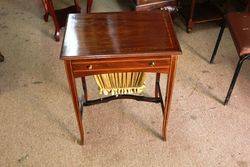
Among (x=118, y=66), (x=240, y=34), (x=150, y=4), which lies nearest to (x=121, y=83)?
(x=118, y=66)

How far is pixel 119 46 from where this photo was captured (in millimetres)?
1152

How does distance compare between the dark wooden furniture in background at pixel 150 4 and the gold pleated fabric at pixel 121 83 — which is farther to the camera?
the dark wooden furniture in background at pixel 150 4

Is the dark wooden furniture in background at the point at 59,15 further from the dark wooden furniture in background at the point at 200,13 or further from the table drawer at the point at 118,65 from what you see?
the table drawer at the point at 118,65

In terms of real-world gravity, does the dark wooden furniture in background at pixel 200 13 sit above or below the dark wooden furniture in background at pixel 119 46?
below

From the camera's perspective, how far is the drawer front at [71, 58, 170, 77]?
3.73ft

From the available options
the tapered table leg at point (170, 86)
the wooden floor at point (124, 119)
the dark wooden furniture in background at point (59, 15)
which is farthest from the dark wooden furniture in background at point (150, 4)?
the tapered table leg at point (170, 86)

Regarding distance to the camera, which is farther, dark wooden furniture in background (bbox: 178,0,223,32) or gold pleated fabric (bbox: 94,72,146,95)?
dark wooden furniture in background (bbox: 178,0,223,32)

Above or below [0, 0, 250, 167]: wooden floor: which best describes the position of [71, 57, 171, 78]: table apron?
above

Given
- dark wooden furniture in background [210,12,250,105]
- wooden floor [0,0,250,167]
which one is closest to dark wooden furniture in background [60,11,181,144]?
wooden floor [0,0,250,167]

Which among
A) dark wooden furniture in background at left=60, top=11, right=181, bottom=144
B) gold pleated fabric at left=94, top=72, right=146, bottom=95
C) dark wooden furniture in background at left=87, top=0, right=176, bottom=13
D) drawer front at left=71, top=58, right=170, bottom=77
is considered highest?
dark wooden furniture in background at left=60, top=11, right=181, bottom=144

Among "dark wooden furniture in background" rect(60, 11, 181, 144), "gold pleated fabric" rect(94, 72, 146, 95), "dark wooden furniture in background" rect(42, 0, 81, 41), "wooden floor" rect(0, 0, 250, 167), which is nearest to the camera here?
"dark wooden furniture in background" rect(60, 11, 181, 144)

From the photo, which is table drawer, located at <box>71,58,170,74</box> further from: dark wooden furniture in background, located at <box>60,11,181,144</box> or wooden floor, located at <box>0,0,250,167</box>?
wooden floor, located at <box>0,0,250,167</box>

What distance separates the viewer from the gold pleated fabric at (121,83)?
1.38m

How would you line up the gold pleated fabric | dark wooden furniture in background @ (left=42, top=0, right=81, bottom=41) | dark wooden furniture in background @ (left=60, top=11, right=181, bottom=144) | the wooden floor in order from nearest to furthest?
dark wooden furniture in background @ (left=60, top=11, right=181, bottom=144), the gold pleated fabric, the wooden floor, dark wooden furniture in background @ (left=42, top=0, right=81, bottom=41)
